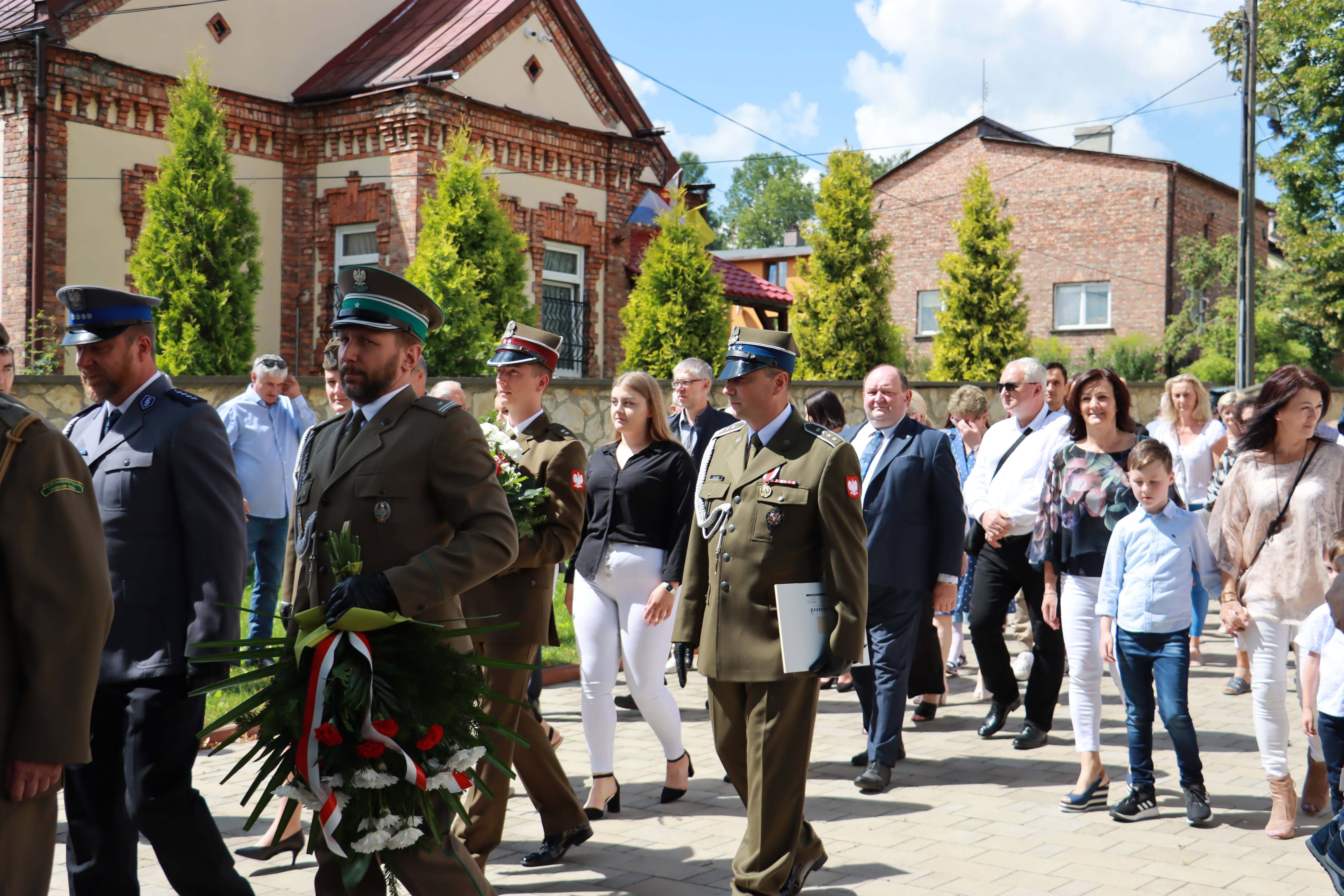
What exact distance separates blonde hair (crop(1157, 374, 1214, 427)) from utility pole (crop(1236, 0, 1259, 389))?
12.9 m

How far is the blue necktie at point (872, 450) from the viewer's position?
23.7 ft

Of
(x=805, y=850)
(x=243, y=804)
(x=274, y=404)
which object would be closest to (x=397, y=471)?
(x=243, y=804)

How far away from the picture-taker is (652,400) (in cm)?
645


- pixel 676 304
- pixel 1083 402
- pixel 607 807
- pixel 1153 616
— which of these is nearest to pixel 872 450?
pixel 1083 402

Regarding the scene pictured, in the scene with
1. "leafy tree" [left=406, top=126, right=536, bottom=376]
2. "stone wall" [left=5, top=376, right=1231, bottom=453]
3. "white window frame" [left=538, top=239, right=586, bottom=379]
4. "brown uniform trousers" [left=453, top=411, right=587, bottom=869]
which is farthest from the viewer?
"white window frame" [left=538, top=239, right=586, bottom=379]

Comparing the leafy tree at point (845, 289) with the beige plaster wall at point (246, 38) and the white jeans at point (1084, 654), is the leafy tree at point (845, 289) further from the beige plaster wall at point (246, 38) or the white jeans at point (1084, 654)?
the white jeans at point (1084, 654)

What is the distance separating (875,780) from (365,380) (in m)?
3.88

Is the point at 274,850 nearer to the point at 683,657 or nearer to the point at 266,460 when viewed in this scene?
the point at 683,657

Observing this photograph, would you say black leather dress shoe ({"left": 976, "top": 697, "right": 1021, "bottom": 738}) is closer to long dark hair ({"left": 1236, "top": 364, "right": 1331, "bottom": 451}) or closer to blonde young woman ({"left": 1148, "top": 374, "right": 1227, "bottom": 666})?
long dark hair ({"left": 1236, "top": 364, "right": 1331, "bottom": 451})

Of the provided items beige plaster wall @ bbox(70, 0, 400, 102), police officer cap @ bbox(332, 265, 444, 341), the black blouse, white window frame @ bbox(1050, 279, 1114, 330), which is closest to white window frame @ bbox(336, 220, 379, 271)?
beige plaster wall @ bbox(70, 0, 400, 102)

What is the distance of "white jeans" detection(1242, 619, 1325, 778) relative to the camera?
5809 millimetres

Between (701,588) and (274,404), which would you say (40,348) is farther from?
(701,588)

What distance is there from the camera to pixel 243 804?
321 cm

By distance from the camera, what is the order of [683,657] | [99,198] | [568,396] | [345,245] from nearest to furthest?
[683,657], [568,396], [99,198], [345,245]
